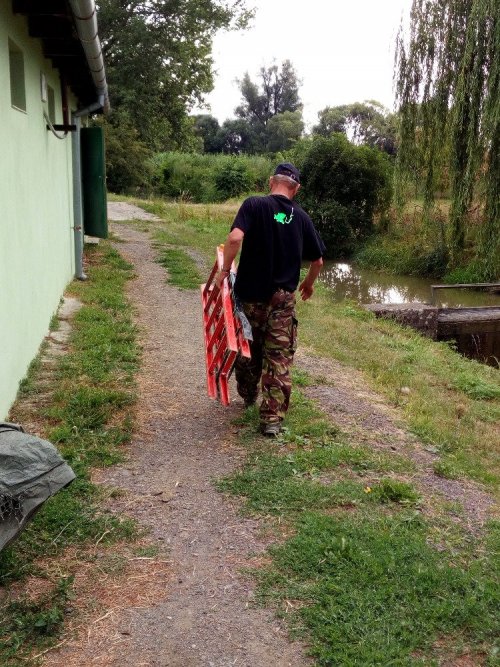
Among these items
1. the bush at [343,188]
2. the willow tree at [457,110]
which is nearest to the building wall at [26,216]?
the willow tree at [457,110]

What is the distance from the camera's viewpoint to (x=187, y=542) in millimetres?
3518

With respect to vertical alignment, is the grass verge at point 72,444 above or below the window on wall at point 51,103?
below

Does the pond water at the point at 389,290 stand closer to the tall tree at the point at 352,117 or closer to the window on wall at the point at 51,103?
the window on wall at the point at 51,103

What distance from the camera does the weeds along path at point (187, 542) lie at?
270cm

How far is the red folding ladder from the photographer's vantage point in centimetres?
465

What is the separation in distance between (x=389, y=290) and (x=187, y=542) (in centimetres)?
1744

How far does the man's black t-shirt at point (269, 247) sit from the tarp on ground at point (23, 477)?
7.10 feet

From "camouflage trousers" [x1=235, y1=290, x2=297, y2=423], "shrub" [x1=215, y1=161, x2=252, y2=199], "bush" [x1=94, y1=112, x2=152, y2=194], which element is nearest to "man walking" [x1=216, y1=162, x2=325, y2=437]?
"camouflage trousers" [x1=235, y1=290, x2=297, y2=423]

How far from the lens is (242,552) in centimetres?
343

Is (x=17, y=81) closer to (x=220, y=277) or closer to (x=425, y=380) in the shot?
(x=220, y=277)

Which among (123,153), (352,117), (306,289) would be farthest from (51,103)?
(352,117)

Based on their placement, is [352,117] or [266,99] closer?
[352,117]

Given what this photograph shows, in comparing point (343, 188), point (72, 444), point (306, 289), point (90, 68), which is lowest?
point (72, 444)

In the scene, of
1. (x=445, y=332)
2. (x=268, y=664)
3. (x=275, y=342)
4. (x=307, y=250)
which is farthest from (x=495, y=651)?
(x=445, y=332)
